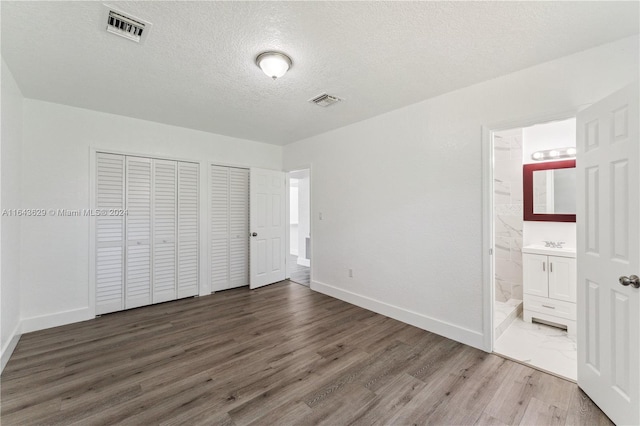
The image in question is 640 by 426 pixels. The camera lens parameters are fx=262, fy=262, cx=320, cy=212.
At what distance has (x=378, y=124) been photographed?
11.6 feet

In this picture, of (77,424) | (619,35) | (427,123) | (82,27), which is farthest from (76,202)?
(619,35)

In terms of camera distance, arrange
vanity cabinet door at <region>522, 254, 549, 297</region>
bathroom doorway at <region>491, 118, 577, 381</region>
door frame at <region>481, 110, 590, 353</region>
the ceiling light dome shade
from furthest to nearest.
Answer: vanity cabinet door at <region>522, 254, 549, 297</region>, bathroom doorway at <region>491, 118, 577, 381</region>, door frame at <region>481, 110, 590, 353</region>, the ceiling light dome shade

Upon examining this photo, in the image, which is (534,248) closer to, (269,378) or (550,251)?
(550,251)

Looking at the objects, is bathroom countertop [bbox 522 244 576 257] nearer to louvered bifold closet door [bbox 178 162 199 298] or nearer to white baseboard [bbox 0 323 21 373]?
louvered bifold closet door [bbox 178 162 199 298]

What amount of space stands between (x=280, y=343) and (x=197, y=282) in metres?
2.20

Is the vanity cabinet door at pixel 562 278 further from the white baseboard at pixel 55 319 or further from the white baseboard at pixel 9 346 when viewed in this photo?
the white baseboard at pixel 55 319

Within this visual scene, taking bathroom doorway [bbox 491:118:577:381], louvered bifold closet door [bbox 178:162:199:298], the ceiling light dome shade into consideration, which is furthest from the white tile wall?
louvered bifold closet door [bbox 178:162:199:298]

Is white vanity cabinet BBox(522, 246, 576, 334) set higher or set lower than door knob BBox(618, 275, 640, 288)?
lower

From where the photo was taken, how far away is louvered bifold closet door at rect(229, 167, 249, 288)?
4.64 m

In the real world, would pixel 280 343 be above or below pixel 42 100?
below

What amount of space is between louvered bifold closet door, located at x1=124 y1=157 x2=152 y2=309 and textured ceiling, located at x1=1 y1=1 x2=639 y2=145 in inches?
37.6

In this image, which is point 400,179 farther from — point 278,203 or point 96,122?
point 96,122

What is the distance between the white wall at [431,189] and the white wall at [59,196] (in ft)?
10.2

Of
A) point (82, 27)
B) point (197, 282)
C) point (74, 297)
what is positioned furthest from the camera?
point (197, 282)
